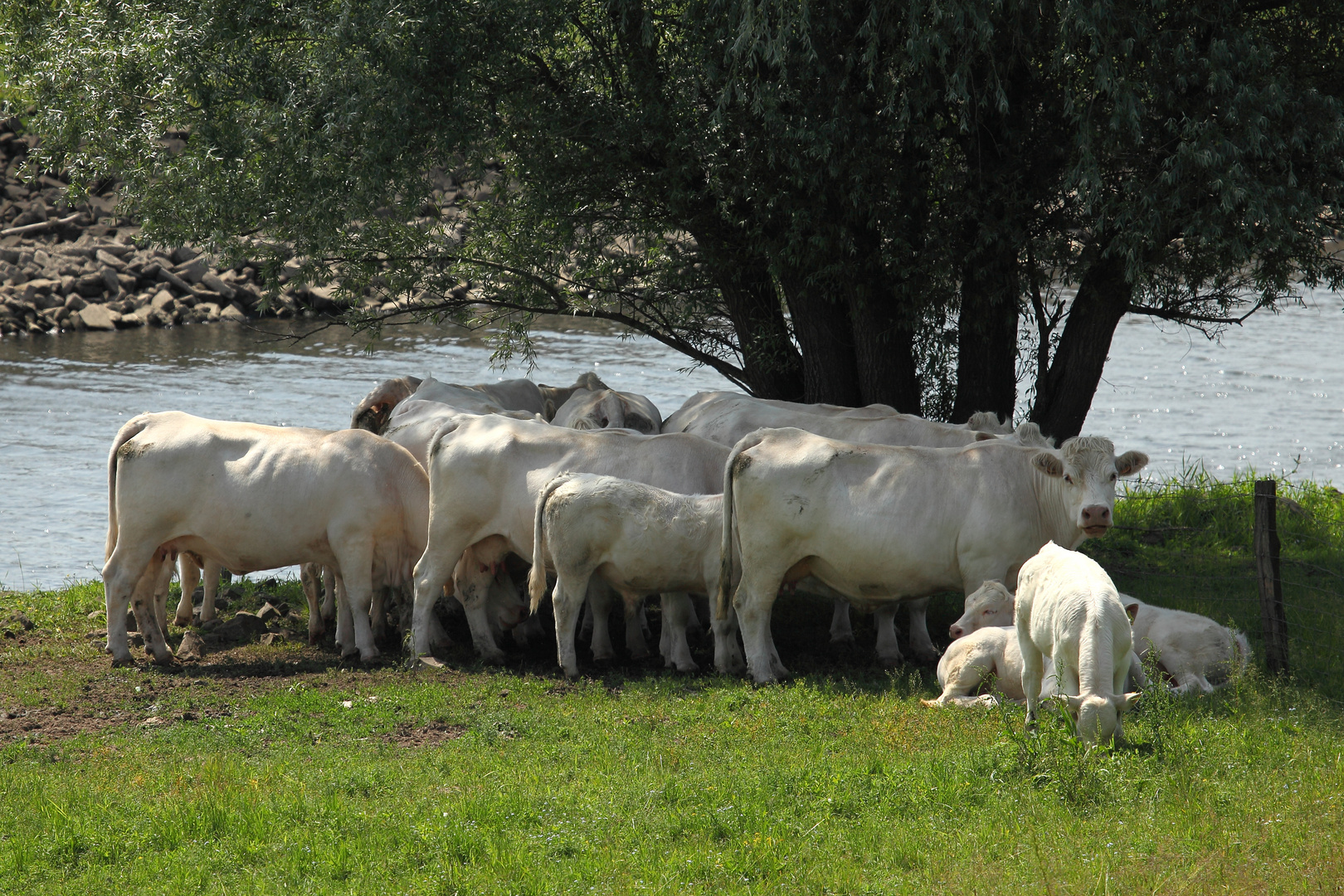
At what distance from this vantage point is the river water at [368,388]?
2198cm

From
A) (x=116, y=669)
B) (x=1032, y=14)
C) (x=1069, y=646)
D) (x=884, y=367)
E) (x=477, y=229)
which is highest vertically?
(x=1032, y=14)

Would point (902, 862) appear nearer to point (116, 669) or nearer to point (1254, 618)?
point (1254, 618)

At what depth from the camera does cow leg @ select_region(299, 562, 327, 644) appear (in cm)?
1228

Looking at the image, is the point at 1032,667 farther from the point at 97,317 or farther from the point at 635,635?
the point at 97,317

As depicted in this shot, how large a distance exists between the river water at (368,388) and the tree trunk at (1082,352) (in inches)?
319

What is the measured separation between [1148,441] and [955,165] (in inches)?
578

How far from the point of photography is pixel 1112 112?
11.0 m

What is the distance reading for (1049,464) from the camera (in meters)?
10.1

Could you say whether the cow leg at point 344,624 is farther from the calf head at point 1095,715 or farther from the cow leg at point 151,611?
the calf head at point 1095,715

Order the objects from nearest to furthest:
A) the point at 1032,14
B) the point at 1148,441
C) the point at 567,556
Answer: the point at 567,556 → the point at 1032,14 → the point at 1148,441

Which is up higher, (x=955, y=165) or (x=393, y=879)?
(x=955, y=165)

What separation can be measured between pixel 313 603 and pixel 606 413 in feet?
13.1

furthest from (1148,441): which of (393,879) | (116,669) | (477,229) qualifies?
(393,879)

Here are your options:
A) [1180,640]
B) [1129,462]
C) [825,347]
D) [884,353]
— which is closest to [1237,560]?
[1129,462]
